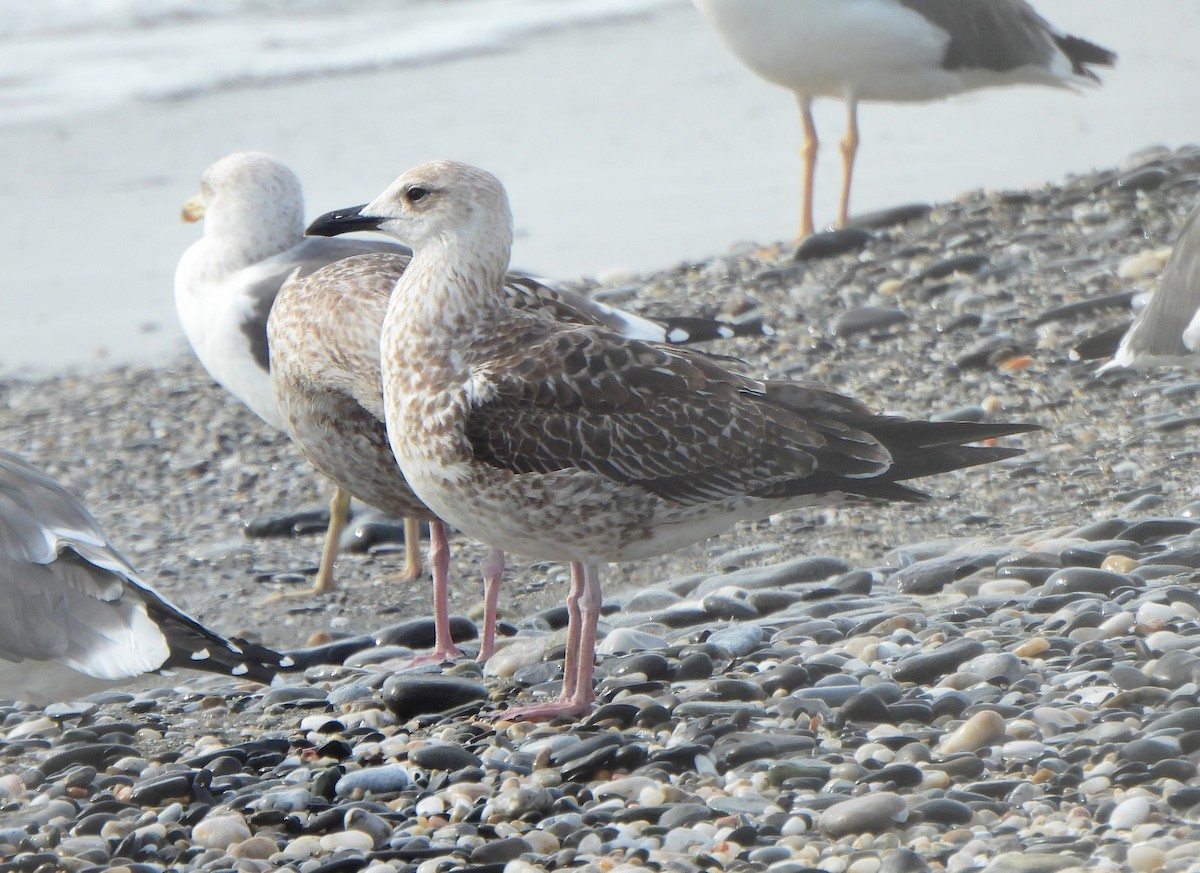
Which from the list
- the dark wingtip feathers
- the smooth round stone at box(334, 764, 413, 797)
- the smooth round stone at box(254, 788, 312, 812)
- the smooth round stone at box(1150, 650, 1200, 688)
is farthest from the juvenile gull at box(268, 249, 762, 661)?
the dark wingtip feathers

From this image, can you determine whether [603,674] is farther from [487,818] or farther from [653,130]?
[653,130]

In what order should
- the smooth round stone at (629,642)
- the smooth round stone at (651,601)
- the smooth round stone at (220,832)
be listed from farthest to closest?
the smooth round stone at (651,601)
the smooth round stone at (629,642)
the smooth round stone at (220,832)

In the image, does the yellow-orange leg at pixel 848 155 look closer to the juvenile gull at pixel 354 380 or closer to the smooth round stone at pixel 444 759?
the juvenile gull at pixel 354 380

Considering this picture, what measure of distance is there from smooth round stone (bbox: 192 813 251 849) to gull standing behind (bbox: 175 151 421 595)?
2.13 metres

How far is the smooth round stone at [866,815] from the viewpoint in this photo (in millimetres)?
3557

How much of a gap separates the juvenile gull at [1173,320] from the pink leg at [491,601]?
2.42 m

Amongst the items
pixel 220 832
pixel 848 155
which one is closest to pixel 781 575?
pixel 220 832

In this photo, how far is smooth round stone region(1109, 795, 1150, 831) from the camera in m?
3.40

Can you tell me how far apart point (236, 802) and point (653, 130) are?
31.8ft

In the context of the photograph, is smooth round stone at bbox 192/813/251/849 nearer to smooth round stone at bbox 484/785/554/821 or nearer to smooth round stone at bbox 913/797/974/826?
smooth round stone at bbox 484/785/554/821

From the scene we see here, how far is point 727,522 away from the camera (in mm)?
4664

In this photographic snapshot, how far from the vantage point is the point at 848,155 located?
9891 millimetres

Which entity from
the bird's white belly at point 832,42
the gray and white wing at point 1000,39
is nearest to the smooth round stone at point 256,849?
the bird's white belly at point 832,42

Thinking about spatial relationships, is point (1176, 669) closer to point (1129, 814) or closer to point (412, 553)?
point (1129, 814)
